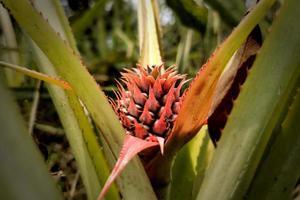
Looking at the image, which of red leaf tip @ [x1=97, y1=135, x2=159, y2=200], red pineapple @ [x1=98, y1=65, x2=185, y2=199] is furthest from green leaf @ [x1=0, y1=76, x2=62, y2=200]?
red pineapple @ [x1=98, y1=65, x2=185, y2=199]

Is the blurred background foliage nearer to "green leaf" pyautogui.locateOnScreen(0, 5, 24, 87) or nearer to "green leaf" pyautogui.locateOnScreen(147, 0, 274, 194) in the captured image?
"green leaf" pyautogui.locateOnScreen(0, 5, 24, 87)

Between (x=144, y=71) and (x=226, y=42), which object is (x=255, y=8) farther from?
(x=144, y=71)

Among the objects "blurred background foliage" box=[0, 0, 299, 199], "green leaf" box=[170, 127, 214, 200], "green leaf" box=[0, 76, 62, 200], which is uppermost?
"green leaf" box=[0, 76, 62, 200]

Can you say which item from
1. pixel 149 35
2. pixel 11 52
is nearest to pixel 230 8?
pixel 149 35

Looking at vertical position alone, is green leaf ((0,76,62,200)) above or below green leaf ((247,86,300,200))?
above

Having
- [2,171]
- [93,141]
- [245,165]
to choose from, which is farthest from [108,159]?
[2,171]

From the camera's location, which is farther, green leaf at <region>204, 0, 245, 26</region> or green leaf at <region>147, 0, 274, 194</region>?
green leaf at <region>204, 0, 245, 26</region>

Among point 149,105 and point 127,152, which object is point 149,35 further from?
point 127,152

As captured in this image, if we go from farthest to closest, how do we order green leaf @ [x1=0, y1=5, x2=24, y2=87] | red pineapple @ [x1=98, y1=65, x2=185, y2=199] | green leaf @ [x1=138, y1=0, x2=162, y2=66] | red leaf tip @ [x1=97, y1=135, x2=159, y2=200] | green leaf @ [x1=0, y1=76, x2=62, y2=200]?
green leaf @ [x1=0, y1=5, x2=24, y2=87] → green leaf @ [x1=138, y1=0, x2=162, y2=66] → red pineapple @ [x1=98, y1=65, x2=185, y2=199] → red leaf tip @ [x1=97, y1=135, x2=159, y2=200] → green leaf @ [x1=0, y1=76, x2=62, y2=200]
